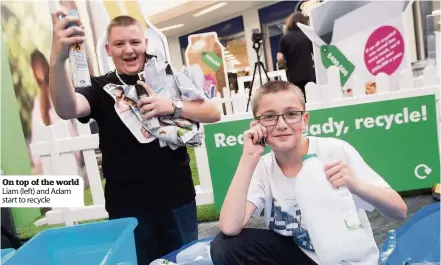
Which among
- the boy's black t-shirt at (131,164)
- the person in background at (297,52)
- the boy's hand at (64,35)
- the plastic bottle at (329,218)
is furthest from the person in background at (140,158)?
the person in background at (297,52)

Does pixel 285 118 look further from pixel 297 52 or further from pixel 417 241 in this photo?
pixel 297 52

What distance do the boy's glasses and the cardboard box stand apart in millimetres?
1205

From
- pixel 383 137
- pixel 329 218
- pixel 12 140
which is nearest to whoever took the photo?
pixel 329 218

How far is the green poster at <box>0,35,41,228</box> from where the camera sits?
2.08 m

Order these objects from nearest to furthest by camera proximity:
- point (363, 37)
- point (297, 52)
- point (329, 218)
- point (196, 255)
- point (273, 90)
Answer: point (329, 218) < point (273, 90) < point (196, 255) < point (363, 37) < point (297, 52)

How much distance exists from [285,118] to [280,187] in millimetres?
155

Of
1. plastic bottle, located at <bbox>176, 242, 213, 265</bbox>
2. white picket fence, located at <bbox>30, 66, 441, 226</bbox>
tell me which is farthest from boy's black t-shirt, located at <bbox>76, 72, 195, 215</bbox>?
white picket fence, located at <bbox>30, 66, 441, 226</bbox>

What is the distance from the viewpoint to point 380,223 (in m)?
1.67

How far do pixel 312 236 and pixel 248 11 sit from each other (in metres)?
6.41

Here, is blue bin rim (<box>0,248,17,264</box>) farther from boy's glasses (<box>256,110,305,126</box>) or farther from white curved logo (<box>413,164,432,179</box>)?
white curved logo (<box>413,164,432,179</box>)

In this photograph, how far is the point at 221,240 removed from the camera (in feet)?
2.92

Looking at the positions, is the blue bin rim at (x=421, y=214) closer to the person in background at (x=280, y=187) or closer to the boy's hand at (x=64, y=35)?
the person in background at (x=280, y=187)

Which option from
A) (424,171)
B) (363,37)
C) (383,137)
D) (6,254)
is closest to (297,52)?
(363,37)

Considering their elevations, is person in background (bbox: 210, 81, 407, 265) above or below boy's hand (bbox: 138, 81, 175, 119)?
below
